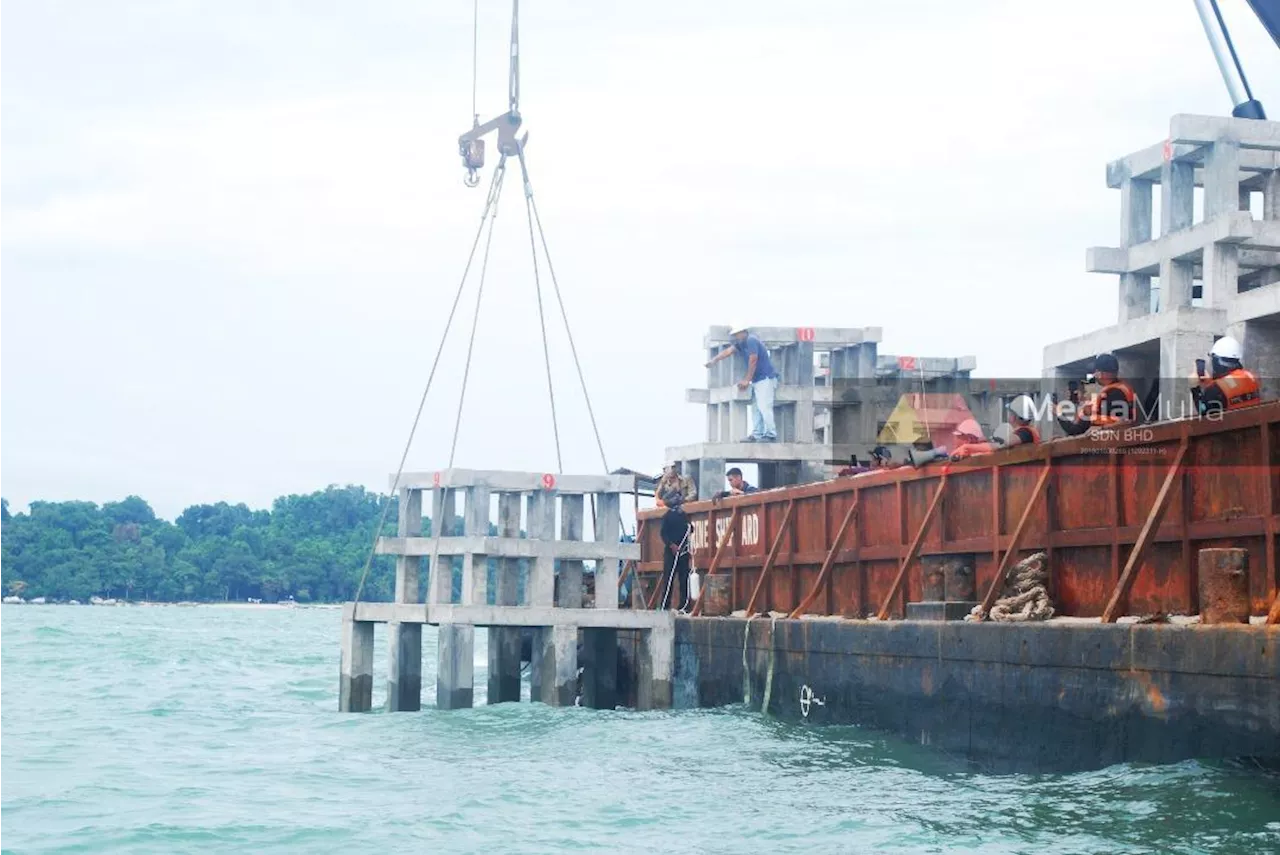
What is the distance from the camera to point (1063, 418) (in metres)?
18.7

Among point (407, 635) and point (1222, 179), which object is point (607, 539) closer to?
point (407, 635)

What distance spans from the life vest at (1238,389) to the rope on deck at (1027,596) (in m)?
2.55

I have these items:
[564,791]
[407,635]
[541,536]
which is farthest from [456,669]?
[564,791]

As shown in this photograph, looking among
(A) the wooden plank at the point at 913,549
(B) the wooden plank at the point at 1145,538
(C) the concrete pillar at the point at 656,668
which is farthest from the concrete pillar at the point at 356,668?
(B) the wooden plank at the point at 1145,538

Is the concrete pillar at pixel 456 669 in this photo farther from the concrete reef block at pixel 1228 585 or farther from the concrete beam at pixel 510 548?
the concrete reef block at pixel 1228 585

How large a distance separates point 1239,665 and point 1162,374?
32.9ft

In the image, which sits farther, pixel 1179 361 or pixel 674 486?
pixel 674 486

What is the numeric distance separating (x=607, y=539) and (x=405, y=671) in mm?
3523

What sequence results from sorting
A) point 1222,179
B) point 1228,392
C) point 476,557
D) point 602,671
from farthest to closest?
1. point 602,671
2. point 476,557
3. point 1222,179
4. point 1228,392

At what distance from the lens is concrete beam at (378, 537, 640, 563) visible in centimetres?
2408

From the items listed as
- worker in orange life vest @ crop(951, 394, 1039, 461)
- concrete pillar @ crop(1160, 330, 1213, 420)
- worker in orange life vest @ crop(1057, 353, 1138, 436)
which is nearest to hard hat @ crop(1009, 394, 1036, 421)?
worker in orange life vest @ crop(951, 394, 1039, 461)

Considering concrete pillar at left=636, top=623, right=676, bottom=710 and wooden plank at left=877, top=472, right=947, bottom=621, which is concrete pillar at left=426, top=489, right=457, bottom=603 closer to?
concrete pillar at left=636, top=623, right=676, bottom=710

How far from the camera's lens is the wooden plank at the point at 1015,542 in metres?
17.3

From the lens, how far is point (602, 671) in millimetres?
26750
